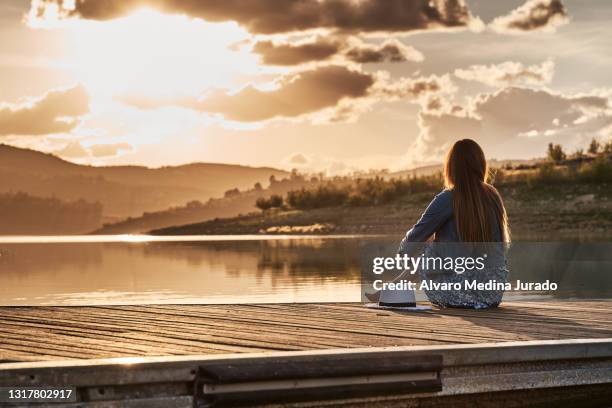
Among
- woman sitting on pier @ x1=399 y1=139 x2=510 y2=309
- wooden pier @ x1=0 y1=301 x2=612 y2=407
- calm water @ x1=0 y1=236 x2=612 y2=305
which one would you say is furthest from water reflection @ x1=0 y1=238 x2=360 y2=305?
wooden pier @ x1=0 y1=301 x2=612 y2=407

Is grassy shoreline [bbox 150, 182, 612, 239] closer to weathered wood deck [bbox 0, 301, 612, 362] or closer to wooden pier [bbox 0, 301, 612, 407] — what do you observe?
weathered wood deck [bbox 0, 301, 612, 362]

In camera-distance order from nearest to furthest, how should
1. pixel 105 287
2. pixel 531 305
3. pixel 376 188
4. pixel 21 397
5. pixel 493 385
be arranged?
pixel 21 397 → pixel 493 385 → pixel 531 305 → pixel 105 287 → pixel 376 188

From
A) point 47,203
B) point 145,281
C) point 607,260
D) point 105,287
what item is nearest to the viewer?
point 105,287

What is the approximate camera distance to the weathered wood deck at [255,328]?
4.90m

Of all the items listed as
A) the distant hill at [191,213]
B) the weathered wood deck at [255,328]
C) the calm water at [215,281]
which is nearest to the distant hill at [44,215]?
the distant hill at [191,213]

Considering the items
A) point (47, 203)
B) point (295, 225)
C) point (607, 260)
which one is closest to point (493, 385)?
point (607, 260)

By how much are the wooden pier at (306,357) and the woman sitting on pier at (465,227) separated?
1.70 feet

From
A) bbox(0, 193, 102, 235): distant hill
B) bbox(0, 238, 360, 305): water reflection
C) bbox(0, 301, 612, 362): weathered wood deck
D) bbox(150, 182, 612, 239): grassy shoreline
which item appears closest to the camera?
bbox(0, 301, 612, 362): weathered wood deck

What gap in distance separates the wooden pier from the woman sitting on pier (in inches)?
20.4

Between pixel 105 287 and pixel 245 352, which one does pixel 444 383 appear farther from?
pixel 105 287

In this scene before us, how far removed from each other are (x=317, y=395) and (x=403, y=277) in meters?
2.44

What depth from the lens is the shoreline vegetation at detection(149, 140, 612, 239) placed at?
54.6 m

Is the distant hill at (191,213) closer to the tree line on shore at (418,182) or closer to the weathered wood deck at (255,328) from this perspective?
the tree line on shore at (418,182)

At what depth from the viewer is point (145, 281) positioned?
17.0 metres
